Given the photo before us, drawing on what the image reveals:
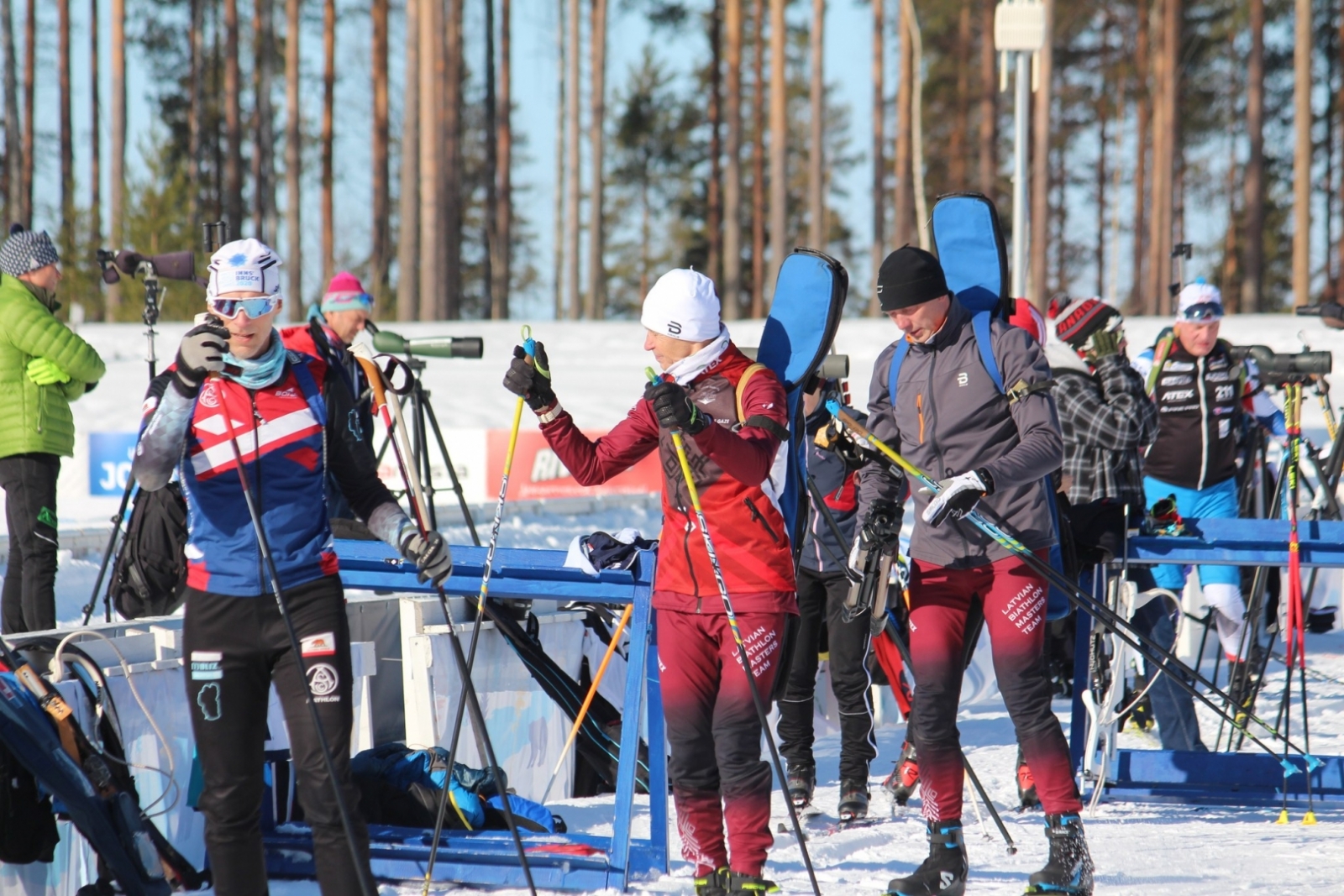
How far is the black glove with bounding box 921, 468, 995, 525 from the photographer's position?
13.3 feet

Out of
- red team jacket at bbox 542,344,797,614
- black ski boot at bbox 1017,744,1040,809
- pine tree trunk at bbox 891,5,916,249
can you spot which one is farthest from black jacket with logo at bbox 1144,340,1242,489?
pine tree trunk at bbox 891,5,916,249

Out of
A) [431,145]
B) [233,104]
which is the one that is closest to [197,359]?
[431,145]

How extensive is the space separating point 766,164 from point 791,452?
33900 millimetres

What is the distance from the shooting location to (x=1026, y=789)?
571 centimetres

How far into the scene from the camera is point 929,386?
4.41 metres

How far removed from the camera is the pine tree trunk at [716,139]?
109 feet

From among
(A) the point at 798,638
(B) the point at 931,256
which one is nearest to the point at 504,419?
(A) the point at 798,638

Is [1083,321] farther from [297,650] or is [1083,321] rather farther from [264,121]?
[264,121]

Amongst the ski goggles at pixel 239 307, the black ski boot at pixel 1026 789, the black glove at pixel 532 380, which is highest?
the ski goggles at pixel 239 307

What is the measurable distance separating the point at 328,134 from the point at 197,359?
29.1 metres

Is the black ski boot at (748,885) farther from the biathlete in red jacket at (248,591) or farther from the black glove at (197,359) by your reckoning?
the black glove at (197,359)

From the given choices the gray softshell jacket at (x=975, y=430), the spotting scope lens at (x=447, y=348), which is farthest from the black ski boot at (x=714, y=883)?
the spotting scope lens at (x=447, y=348)

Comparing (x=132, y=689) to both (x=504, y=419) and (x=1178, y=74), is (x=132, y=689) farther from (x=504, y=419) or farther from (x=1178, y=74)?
(x=1178, y=74)

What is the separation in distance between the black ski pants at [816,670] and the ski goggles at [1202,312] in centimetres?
235
